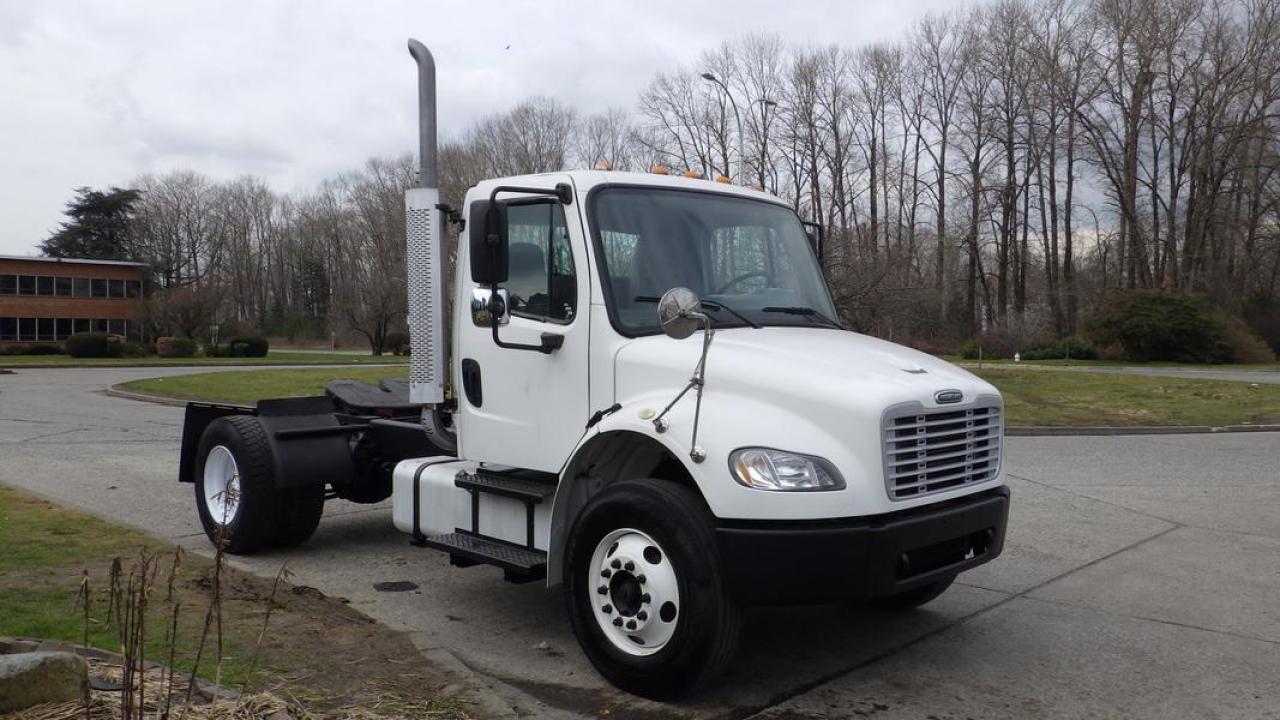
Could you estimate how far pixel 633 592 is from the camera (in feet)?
15.6

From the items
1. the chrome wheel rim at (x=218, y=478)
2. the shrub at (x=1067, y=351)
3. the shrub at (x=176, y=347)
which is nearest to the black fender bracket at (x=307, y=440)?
the chrome wheel rim at (x=218, y=478)

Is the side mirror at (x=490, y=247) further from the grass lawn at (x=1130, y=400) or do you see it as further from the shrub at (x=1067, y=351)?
the shrub at (x=1067, y=351)

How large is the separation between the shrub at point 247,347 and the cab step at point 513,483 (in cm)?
4955

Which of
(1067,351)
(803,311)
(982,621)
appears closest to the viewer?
(803,311)

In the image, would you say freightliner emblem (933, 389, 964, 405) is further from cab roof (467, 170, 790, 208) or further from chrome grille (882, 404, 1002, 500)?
cab roof (467, 170, 790, 208)

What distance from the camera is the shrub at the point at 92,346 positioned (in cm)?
5025

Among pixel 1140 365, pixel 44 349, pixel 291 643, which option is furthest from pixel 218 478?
pixel 44 349

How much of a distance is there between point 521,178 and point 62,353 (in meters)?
59.1

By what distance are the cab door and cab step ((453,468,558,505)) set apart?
0.30 ft

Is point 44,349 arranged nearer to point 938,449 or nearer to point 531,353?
point 531,353

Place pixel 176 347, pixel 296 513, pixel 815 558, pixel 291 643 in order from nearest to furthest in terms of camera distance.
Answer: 1. pixel 815 558
2. pixel 291 643
3. pixel 296 513
4. pixel 176 347

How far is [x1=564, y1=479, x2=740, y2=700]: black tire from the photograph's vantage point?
174 inches

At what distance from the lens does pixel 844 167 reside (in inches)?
2239

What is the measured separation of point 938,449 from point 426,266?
3.45 meters
